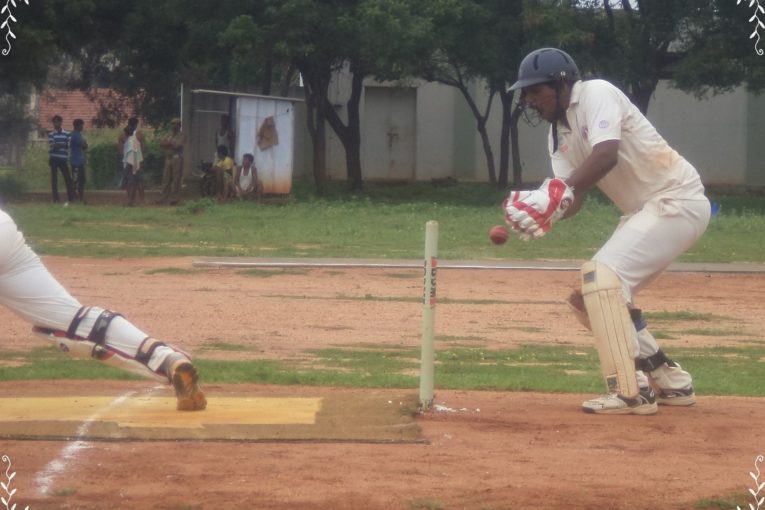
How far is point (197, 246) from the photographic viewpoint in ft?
67.4

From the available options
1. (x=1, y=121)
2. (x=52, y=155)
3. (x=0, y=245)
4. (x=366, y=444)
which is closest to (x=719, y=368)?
(x=366, y=444)

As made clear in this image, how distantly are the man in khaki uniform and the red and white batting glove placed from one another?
23330 millimetres

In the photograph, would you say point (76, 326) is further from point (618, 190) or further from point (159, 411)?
point (618, 190)

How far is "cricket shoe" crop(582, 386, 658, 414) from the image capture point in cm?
715

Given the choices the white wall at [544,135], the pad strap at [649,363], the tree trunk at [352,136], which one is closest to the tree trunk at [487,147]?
the white wall at [544,135]

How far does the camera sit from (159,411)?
720cm

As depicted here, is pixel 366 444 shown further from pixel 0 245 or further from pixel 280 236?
pixel 280 236

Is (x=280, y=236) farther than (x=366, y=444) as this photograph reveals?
Yes

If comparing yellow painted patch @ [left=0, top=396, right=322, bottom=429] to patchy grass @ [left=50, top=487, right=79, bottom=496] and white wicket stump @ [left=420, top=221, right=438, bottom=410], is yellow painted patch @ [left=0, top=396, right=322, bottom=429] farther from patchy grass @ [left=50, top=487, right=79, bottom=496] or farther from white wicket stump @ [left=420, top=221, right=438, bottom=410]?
patchy grass @ [left=50, top=487, right=79, bottom=496]

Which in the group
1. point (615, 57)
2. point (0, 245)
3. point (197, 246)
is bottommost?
point (197, 246)

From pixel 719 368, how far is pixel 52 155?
70.1 ft

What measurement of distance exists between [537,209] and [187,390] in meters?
2.22

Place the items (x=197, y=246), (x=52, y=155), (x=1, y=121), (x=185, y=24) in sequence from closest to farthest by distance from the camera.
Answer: (x=197, y=246), (x=52, y=155), (x=185, y=24), (x=1, y=121)

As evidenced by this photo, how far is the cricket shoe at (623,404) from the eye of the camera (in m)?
7.15
